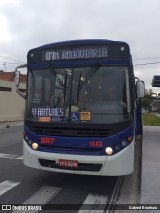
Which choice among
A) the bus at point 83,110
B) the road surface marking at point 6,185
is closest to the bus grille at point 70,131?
the bus at point 83,110

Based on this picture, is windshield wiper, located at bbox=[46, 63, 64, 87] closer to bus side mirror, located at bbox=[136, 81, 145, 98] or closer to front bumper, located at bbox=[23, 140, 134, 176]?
front bumper, located at bbox=[23, 140, 134, 176]

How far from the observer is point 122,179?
7707 mm

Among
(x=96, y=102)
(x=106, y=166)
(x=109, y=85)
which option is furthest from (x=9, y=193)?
(x=109, y=85)

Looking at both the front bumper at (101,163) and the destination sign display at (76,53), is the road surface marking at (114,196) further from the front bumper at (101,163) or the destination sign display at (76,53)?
the destination sign display at (76,53)

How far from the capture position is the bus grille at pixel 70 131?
619cm

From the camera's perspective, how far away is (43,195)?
6.27 m

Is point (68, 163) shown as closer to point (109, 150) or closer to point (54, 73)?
point (109, 150)

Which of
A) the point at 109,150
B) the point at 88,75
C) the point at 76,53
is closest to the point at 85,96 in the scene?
the point at 88,75

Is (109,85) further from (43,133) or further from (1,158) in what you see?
(1,158)

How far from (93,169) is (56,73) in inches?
83.4

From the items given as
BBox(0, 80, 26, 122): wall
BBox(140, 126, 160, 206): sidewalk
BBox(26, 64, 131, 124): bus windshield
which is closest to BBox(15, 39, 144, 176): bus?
BBox(26, 64, 131, 124): bus windshield

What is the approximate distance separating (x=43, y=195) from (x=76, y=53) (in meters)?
2.94

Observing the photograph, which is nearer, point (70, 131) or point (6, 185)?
point (70, 131)

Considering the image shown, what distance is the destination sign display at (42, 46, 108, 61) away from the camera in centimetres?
667
